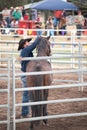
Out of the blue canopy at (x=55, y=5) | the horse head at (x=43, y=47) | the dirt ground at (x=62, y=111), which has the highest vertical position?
the blue canopy at (x=55, y=5)

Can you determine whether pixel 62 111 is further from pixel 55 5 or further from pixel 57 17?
pixel 57 17

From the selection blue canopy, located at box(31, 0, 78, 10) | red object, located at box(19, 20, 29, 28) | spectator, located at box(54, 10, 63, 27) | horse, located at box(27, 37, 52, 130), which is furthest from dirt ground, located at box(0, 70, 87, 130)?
spectator, located at box(54, 10, 63, 27)

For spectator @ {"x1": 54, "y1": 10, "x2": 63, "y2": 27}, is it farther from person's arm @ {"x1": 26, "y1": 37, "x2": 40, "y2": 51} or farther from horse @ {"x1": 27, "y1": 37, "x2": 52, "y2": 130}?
horse @ {"x1": 27, "y1": 37, "x2": 52, "y2": 130}

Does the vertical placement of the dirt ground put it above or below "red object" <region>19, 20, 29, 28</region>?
below

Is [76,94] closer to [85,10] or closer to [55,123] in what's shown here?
[55,123]

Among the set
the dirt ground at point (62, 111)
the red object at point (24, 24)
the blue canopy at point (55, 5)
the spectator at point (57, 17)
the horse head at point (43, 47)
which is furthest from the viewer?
the spectator at point (57, 17)

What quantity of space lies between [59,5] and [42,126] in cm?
1807

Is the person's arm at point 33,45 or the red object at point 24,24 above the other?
the person's arm at point 33,45

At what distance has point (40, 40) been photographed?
723 cm

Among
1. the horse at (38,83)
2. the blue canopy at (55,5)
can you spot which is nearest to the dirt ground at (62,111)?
the horse at (38,83)

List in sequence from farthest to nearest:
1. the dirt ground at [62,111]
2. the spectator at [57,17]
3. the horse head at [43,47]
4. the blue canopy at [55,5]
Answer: the spectator at [57,17], the blue canopy at [55,5], the horse head at [43,47], the dirt ground at [62,111]

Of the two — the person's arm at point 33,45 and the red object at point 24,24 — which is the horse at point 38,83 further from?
the red object at point 24,24

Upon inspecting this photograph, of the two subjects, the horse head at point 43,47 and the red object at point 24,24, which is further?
the red object at point 24,24

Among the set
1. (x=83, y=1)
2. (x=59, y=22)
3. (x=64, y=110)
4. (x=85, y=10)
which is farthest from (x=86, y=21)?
A: (x=64, y=110)
